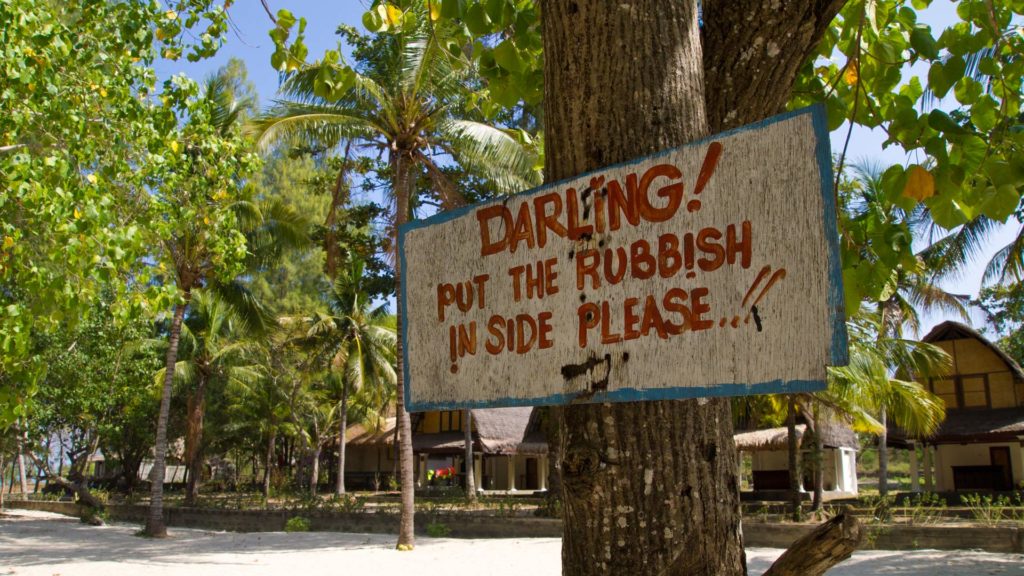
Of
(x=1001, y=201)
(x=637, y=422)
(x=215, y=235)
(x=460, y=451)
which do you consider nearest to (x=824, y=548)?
(x=637, y=422)

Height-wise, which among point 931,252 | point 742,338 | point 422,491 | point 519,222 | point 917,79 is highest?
point 931,252

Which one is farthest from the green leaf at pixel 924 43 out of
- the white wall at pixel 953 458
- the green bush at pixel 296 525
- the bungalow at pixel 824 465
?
the white wall at pixel 953 458

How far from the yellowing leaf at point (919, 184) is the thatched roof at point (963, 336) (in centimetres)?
2475

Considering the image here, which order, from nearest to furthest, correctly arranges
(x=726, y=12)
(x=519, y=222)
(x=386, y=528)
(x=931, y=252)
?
(x=519, y=222), (x=726, y=12), (x=386, y=528), (x=931, y=252)

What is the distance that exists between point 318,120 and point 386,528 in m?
9.00

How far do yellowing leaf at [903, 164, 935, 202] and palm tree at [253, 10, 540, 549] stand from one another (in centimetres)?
1197

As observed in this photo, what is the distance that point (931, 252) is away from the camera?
20.8m

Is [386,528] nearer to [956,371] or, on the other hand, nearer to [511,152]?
[511,152]

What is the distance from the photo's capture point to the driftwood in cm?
152

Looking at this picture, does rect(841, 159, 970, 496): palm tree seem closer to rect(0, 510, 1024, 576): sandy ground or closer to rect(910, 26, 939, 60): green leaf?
rect(0, 510, 1024, 576): sandy ground

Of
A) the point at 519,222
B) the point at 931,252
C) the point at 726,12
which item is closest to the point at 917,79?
the point at 726,12

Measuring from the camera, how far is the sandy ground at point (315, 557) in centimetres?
1142

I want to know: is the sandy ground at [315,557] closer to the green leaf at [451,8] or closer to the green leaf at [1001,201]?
the green leaf at [1001,201]

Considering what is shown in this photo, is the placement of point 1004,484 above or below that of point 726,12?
below
